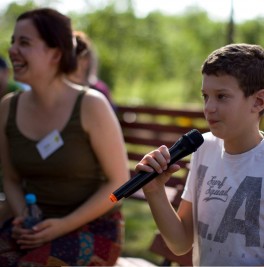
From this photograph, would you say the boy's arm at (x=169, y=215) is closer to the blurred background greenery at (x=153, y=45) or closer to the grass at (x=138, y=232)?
the grass at (x=138, y=232)

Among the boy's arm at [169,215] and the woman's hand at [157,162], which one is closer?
the woman's hand at [157,162]

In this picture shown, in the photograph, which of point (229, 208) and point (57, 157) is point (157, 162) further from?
point (57, 157)

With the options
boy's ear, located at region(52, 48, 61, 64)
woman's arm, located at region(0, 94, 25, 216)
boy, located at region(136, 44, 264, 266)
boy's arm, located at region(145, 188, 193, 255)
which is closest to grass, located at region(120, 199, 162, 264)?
woman's arm, located at region(0, 94, 25, 216)

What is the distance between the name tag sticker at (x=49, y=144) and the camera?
2.84m

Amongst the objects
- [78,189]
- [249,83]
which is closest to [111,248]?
[78,189]

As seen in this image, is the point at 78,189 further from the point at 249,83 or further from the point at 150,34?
the point at 150,34

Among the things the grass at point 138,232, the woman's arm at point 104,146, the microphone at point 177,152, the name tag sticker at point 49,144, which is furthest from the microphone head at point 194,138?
the grass at point 138,232

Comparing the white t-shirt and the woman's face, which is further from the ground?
the woman's face

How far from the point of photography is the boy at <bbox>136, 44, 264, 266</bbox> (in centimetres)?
193

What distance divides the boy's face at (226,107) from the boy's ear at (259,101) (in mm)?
25

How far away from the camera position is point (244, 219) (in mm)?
1944

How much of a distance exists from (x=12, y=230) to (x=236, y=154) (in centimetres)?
117

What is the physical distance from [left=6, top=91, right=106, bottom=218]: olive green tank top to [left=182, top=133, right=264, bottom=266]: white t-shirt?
0.83 metres

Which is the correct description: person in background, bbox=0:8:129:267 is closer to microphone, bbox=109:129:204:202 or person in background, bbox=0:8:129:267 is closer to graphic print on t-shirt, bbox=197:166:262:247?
graphic print on t-shirt, bbox=197:166:262:247
